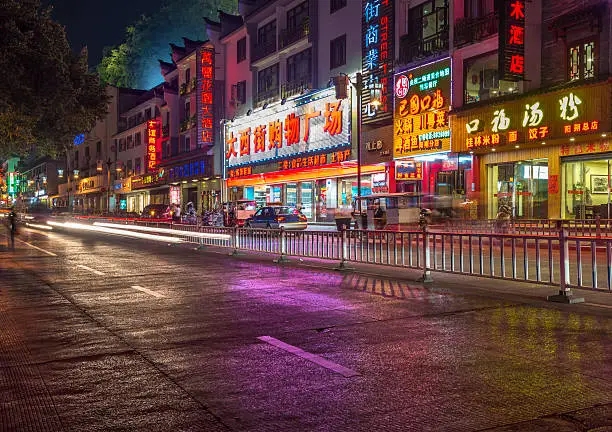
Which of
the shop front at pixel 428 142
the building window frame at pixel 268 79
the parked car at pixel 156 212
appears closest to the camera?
the shop front at pixel 428 142

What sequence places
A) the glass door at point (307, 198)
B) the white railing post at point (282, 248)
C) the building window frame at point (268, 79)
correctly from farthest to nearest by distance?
the building window frame at point (268, 79) < the glass door at point (307, 198) < the white railing post at point (282, 248)

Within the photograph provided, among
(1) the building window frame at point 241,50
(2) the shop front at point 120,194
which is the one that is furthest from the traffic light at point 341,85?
(2) the shop front at point 120,194

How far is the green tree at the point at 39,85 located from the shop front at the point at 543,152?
16.3m

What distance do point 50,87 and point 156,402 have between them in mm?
18222

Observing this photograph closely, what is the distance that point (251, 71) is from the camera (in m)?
48.2

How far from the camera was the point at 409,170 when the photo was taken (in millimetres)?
31609

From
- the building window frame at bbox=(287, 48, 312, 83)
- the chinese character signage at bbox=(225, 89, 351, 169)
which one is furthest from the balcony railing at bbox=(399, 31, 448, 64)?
the building window frame at bbox=(287, 48, 312, 83)

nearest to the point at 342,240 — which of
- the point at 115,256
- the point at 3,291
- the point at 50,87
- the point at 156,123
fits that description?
the point at 3,291

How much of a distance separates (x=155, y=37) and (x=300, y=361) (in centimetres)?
9606

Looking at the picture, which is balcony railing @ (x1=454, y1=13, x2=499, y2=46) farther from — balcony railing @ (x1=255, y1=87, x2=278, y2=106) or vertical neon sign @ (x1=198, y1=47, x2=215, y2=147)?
vertical neon sign @ (x1=198, y1=47, x2=215, y2=147)

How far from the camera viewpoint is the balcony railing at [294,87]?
41.1 metres

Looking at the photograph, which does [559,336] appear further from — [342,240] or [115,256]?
[115,256]

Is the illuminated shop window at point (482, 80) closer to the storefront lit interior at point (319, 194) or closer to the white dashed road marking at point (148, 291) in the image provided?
the storefront lit interior at point (319, 194)

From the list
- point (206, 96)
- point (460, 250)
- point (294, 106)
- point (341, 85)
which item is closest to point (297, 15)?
point (294, 106)
